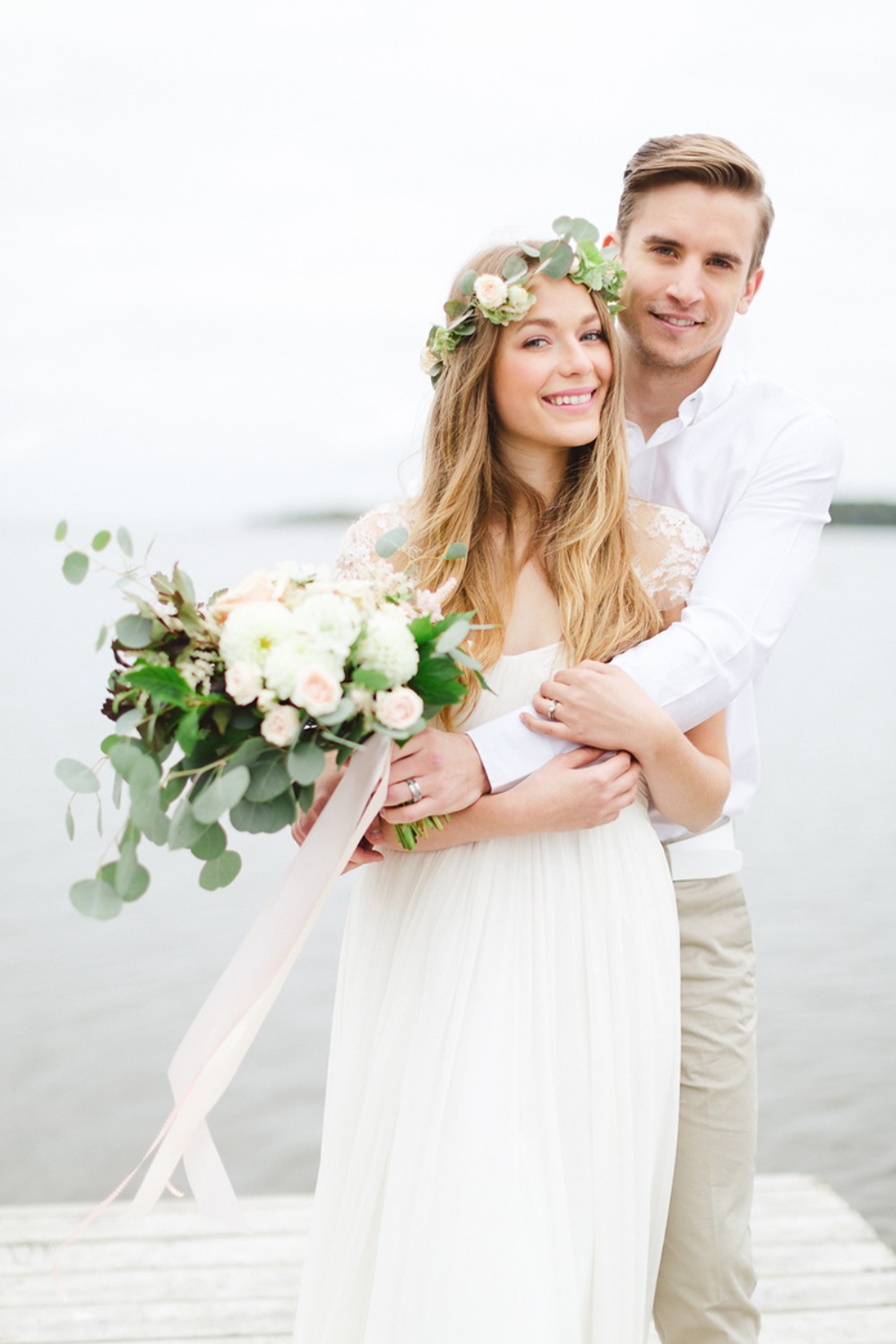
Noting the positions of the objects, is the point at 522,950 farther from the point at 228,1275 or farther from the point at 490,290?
the point at 228,1275

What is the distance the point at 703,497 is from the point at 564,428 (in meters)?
0.42

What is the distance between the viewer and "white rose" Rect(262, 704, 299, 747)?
151cm

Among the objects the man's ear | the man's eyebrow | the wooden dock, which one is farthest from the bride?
the wooden dock

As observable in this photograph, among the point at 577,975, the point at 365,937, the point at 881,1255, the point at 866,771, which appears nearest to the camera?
the point at 577,975

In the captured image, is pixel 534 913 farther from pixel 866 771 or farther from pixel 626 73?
pixel 626 73

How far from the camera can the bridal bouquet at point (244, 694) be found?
1524mm

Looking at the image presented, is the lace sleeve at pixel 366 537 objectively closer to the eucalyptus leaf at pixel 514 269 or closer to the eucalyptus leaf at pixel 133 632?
the eucalyptus leaf at pixel 514 269

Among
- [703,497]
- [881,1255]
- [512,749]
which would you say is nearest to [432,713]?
[512,749]

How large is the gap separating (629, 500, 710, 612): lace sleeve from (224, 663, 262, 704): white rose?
84 cm

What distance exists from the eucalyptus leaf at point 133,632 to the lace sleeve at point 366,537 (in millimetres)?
549

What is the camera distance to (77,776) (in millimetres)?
1645

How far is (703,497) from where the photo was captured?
2400 millimetres

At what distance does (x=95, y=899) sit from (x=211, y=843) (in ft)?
0.51

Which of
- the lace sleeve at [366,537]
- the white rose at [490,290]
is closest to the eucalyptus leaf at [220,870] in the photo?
the lace sleeve at [366,537]
